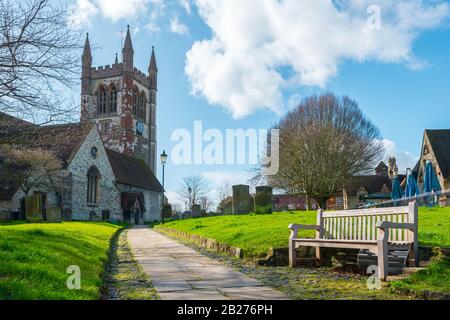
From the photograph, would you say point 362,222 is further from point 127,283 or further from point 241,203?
point 241,203

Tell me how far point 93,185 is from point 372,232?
39580 mm

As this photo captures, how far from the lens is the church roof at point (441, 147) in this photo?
1520 inches

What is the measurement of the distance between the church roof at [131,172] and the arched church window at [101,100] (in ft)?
33.9

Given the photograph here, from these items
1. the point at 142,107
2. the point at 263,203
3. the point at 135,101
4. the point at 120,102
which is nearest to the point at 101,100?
the point at 120,102

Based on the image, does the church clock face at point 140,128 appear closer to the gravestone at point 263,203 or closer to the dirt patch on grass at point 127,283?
the gravestone at point 263,203

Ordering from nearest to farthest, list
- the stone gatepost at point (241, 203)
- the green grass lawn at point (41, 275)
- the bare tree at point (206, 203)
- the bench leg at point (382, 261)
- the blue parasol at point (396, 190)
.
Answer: the green grass lawn at point (41, 275), the bench leg at point (382, 261), the stone gatepost at point (241, 203), the blue parasol at point (396, 190), the bare tree at point (206, 203)

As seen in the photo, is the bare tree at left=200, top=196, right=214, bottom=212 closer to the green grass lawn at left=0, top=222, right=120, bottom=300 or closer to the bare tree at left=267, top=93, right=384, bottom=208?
the bare tree at left=267, top=93, right=384, bottom=208

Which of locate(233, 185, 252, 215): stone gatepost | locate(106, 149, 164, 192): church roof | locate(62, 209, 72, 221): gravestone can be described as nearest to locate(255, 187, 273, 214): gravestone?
locate(233, 185, 252, 215): stone gatepost

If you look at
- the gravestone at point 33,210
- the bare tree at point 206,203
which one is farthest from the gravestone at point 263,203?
the bare tree at point 206,203

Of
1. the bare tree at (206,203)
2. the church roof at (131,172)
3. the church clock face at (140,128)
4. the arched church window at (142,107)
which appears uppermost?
the arched church window at (142,107)

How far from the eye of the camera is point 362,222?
25.9 feet

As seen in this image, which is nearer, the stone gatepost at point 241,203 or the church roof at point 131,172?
the stone gatepost at point 241,203

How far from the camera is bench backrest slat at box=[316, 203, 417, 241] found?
643 cm
